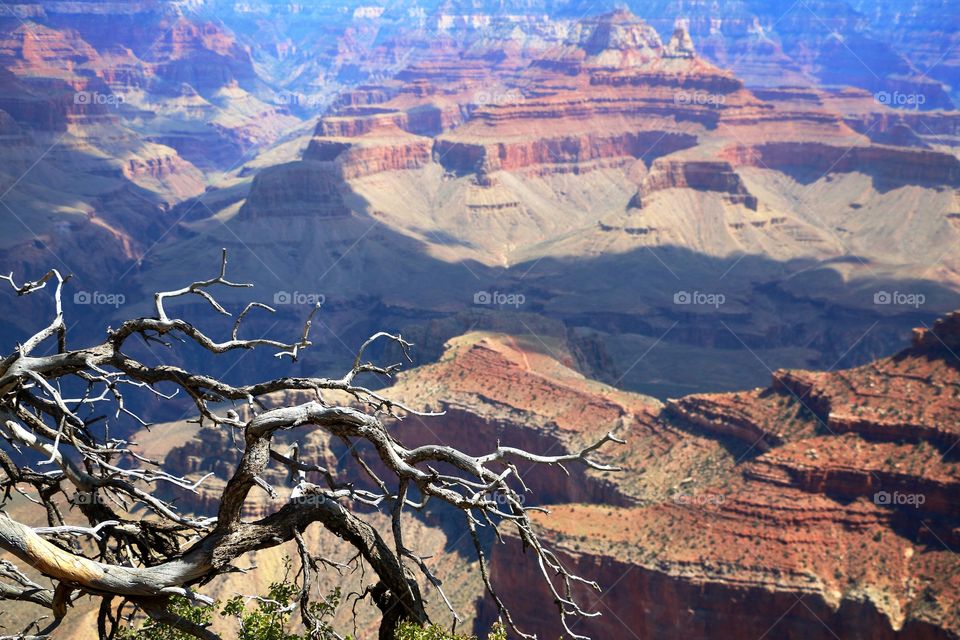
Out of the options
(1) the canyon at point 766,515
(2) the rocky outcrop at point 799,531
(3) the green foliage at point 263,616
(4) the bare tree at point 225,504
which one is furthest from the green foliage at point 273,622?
(2) the rocky outcrop at point 799,531

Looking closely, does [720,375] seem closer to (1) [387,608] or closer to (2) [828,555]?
(2) [828,555]

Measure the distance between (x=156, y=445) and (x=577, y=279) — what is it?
97021mm

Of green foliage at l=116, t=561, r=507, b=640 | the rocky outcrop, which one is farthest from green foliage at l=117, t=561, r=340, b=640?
the rocky outcrop

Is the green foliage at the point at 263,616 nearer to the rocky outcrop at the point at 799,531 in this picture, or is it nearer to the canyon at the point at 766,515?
the canyon at the point at 766,515

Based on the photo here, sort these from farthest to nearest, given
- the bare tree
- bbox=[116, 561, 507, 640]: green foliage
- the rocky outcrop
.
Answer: the rocky outcrop < bbox=[116, 561, 507, 640]: green foliage < the bare tree

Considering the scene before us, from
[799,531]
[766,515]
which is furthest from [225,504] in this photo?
[766,515]

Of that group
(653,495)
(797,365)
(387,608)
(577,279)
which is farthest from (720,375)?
(387,608)

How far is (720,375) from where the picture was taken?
149875 millimetres

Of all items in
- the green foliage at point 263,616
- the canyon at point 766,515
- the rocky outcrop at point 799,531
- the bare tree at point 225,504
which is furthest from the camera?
the canyon at point 766,515

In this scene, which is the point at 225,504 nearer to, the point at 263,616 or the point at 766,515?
the point at 263,616

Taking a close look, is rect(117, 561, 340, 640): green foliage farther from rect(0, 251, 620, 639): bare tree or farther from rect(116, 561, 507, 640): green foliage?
rect(0, 251, 620, 639): bare tree

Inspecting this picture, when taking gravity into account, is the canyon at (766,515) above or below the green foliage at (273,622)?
below

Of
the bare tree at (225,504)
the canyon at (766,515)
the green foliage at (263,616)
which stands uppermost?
the bare tree at (225,504)

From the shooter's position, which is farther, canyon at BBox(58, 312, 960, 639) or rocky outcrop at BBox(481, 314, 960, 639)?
canyon at BBox(58, 312, 960, 639)
